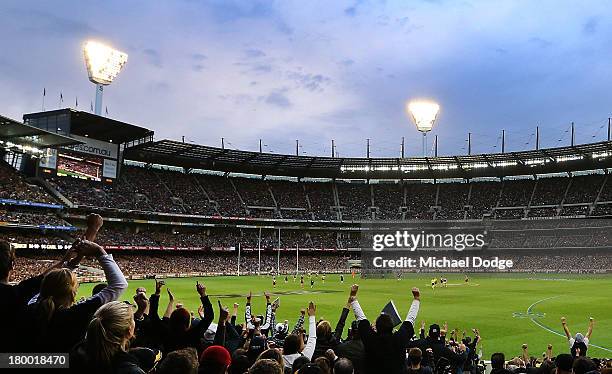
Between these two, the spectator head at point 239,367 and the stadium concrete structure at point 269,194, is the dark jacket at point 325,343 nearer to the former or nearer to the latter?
the spectator head at point 239,367

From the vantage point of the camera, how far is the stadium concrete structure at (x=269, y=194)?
74.1m

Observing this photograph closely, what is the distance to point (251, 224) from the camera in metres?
99.6

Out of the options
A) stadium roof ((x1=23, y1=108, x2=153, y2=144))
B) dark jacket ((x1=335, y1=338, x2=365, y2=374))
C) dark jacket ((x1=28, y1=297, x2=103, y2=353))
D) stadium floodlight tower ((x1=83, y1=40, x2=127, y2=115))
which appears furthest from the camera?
stadium roof ((x1=23, y1=108, x2=153, y2=144))

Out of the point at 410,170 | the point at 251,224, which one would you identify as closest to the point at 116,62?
the point at 251,224

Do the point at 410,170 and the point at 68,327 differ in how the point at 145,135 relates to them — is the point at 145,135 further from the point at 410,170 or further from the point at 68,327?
the point at 68,327

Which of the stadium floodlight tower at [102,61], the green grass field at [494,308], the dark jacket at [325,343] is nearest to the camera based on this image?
the dark jacket at [325,343]

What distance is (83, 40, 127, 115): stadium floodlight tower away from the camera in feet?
229

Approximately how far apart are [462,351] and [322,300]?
30.9 meters

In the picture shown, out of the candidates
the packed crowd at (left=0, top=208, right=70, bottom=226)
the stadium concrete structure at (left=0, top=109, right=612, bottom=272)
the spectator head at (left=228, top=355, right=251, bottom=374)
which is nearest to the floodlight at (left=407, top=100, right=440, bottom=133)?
the stadium concrete structure at (left=0, top=109, right=612, bottom=272)

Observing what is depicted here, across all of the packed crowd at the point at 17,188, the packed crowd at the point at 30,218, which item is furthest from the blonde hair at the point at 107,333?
the packed crowd at the point at 17,188

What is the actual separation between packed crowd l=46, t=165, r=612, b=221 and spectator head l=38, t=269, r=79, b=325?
274 feet

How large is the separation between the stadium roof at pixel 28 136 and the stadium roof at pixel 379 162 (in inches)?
763

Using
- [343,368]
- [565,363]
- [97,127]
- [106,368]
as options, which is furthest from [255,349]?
[97,127]

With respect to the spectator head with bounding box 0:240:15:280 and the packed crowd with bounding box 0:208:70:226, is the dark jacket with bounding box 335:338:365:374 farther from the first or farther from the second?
the packed crowd with bounding box 0:208:70:226
